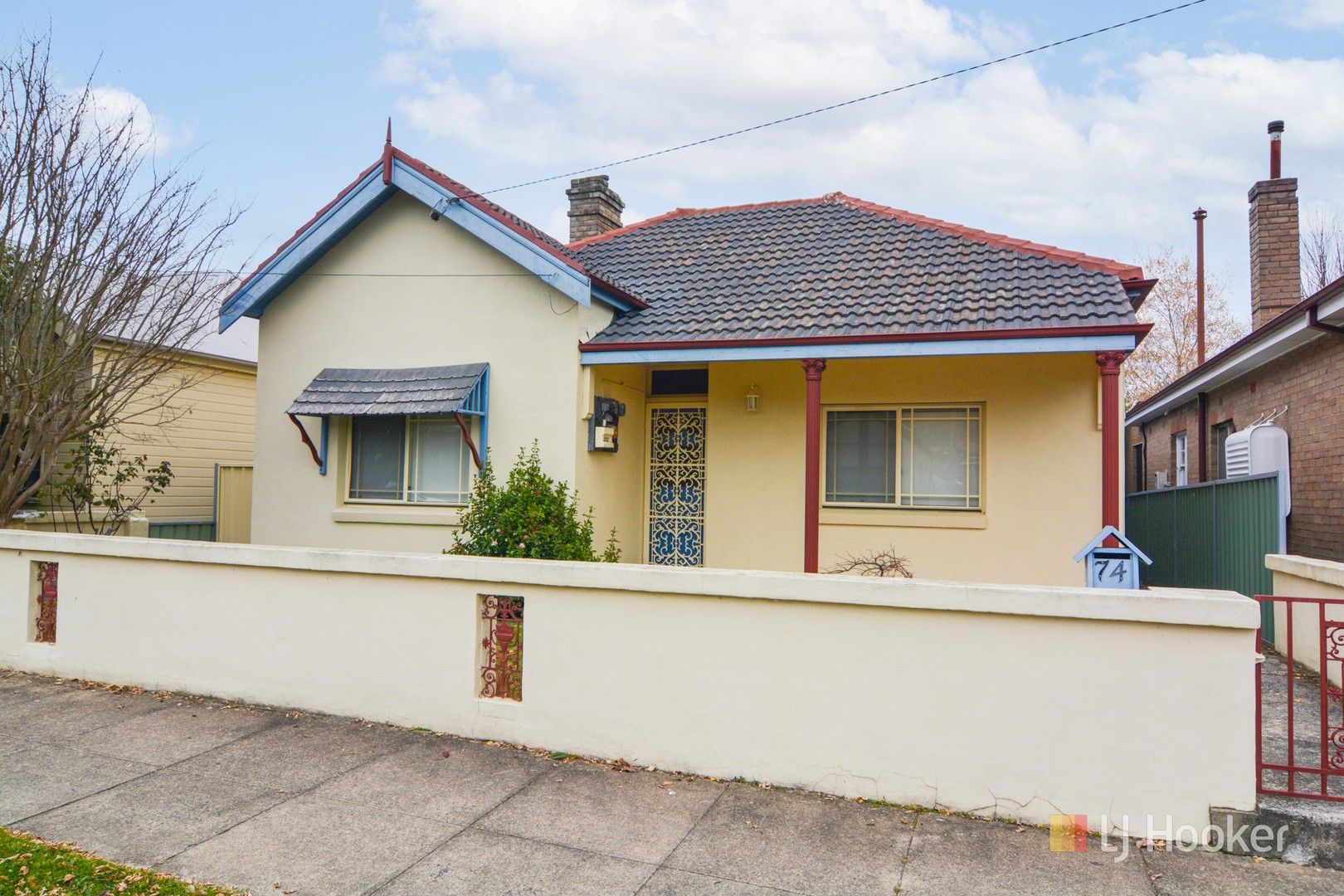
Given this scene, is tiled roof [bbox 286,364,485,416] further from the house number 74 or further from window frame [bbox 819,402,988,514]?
the house number 74

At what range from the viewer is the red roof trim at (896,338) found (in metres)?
7.72

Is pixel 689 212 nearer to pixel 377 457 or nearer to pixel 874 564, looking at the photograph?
pixel 377 457

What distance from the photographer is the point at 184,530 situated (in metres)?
12.6

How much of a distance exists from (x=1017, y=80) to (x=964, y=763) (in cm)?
833

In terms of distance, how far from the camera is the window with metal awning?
9273 mm

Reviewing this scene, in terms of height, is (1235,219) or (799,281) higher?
(1235,219)

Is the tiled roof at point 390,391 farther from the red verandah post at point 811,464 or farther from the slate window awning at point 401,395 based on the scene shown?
the red verandah post at point 811,464

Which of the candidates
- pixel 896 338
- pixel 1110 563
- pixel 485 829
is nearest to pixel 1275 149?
pixel 896 338

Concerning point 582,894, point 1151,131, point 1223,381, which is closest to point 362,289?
point 582,894

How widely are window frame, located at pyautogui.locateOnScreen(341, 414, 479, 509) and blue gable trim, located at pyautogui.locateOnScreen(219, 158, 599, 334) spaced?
1774 mm

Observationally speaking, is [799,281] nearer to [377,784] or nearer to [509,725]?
[509,725]

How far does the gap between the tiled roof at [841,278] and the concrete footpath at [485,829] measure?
4697 millimetres

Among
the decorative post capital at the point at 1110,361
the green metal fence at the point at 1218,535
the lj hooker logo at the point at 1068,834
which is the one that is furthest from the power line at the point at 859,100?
the lj hooker logo at the point at 1068,834

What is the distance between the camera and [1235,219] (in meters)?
29.2
